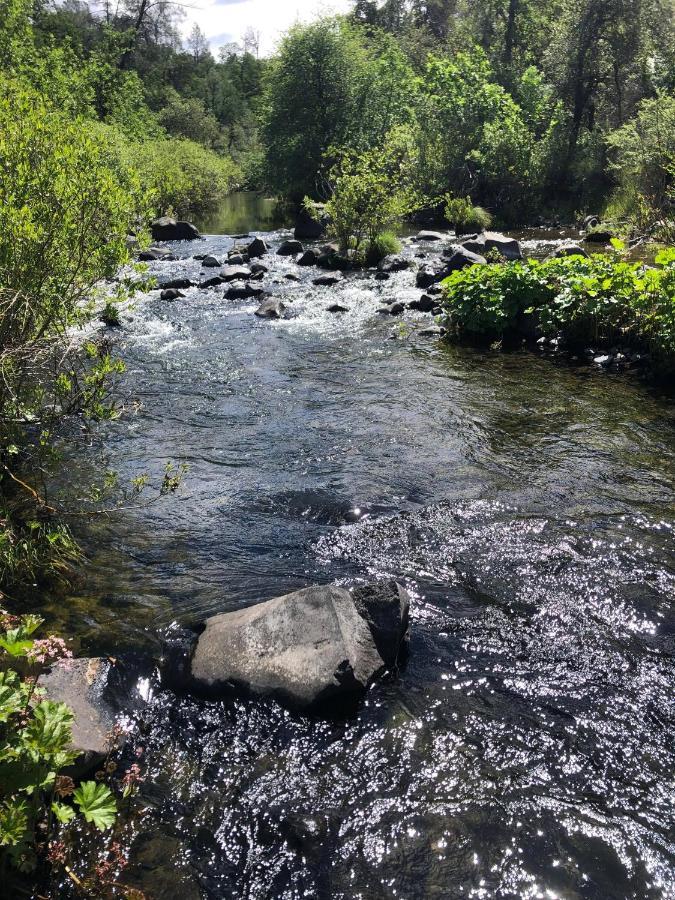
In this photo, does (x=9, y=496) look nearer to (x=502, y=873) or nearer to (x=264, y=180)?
(x=502, y=873)

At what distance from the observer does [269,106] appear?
35.0 meters

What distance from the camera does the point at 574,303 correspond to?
37.2ft

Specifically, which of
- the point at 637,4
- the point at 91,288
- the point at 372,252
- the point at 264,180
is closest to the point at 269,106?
the point at 264,180

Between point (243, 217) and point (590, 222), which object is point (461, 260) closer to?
point (590, 222)

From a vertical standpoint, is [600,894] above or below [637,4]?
below

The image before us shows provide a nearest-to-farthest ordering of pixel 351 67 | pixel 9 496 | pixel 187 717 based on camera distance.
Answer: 1. pixel 187 717
2. pixel 9 496
3. pixel 351 67

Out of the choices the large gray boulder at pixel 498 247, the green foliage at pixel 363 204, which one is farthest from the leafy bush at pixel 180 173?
the large gray boulder at pixel 498 247

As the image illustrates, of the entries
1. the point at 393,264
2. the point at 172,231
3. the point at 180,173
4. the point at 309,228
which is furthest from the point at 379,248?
the point at 180,173

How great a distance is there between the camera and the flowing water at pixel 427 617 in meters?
3.50

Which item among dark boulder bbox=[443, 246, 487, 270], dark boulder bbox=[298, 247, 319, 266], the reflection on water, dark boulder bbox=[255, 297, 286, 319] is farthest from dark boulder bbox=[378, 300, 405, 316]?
the reflection on water

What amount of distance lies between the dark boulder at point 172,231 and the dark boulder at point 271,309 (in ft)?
43.7

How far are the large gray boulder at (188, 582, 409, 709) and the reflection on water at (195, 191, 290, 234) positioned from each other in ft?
87.6

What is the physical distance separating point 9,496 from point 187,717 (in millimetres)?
3611

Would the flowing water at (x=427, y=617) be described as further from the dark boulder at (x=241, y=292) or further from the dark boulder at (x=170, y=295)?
the dark boulder at (x=241, y=292)
